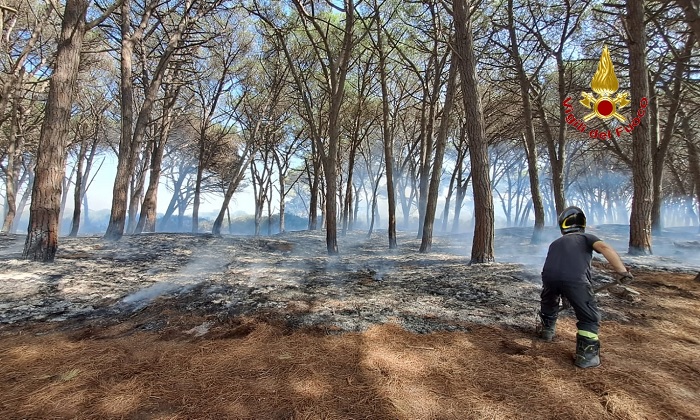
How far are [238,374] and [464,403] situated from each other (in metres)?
1.73

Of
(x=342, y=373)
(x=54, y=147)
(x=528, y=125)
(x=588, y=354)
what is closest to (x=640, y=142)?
(x=528, y=125)

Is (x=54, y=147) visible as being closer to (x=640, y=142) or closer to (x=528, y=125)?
(x=528, y=125)

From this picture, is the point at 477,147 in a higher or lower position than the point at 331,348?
higher

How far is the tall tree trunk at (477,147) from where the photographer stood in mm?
7105

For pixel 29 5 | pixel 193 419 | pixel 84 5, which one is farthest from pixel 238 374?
pixel 29 5

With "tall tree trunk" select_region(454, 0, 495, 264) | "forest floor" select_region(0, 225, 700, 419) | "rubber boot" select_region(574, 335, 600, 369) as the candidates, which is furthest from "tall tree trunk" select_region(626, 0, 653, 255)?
"rubber boot" select_region(574, 335, 600, 369)

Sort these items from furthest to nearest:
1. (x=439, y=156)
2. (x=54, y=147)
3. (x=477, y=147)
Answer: (x=439, y=156), (x=477, y=147), (x=54, y=147)

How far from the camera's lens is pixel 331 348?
315cm

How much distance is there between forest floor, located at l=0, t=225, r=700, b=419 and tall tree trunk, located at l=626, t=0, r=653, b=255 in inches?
90.0

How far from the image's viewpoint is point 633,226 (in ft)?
26.3

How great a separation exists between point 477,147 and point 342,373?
6.01 meters

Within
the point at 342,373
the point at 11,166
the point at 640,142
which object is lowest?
the point at 342,373

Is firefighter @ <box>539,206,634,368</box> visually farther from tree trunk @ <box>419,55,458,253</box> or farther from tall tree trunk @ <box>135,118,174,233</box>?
tall tree trunk @ <box>135,118,174,233</box>

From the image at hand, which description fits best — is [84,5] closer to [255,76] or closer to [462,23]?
[462,23]
